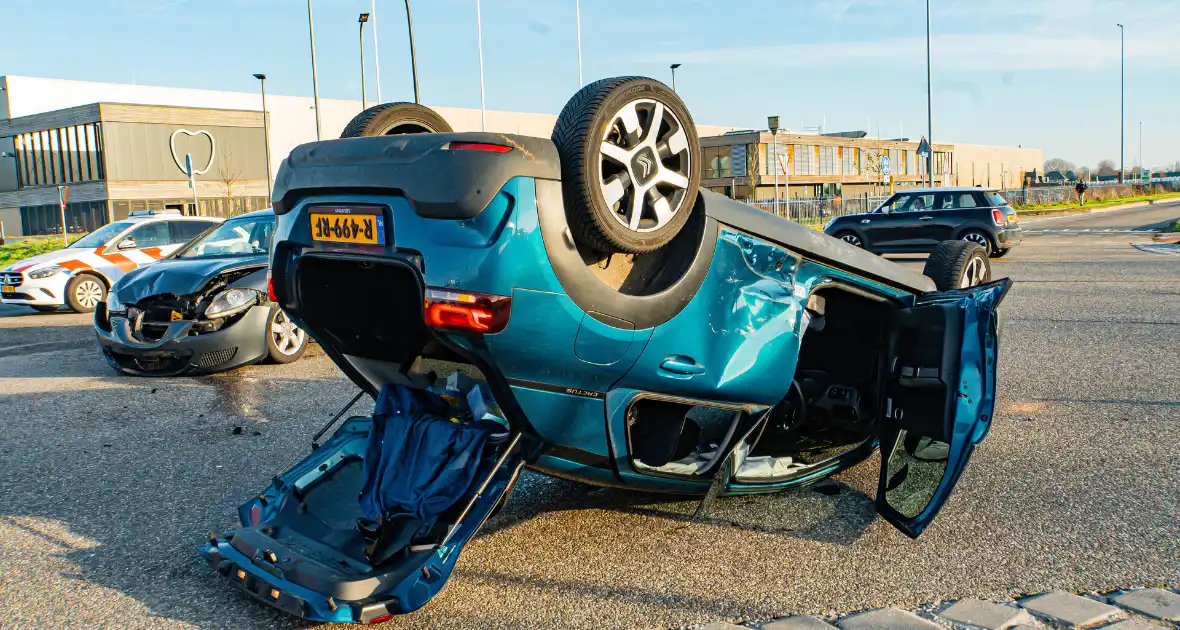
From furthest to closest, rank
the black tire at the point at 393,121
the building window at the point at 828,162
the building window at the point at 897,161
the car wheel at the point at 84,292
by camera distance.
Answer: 1. the building window at the point at 897,161
2. the building window at the point at 828,162
3. the car wheel at the point at 84,292
4. the black tire at the point at 393,121

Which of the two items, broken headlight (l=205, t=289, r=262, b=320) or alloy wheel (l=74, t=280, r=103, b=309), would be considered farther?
alloy wheel (l=74, t=280, r=103, b=309)

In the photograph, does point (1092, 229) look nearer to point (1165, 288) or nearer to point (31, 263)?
point (1165, 288)

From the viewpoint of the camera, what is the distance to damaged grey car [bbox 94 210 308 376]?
7734mm

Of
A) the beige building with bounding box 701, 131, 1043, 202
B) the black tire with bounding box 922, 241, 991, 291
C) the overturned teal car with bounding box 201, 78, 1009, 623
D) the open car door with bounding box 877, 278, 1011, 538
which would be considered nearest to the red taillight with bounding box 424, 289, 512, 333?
the overturned teal car with bounding box 201, 78, 1009, 623

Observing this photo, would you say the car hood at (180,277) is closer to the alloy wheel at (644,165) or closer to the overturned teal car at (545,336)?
the overturned teal car at (545,336)

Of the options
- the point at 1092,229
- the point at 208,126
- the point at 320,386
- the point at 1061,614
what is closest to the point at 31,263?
the point at 320,386

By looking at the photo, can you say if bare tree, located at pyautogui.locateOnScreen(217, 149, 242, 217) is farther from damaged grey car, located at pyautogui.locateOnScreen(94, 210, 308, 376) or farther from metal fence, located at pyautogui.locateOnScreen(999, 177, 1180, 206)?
damaged grey car, located at pyautogui.locateOnScreen(94, 210, 308, 376)

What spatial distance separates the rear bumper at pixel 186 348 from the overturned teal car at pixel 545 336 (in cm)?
419

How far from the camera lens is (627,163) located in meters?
3.36

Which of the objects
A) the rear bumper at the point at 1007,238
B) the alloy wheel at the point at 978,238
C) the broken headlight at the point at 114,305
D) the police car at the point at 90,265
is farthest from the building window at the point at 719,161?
the broken headlight at the point at 114,305

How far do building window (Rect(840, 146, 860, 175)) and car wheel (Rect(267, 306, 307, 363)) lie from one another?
187 ft

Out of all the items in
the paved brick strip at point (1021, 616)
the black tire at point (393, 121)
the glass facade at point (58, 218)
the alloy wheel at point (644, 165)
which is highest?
the glass facade at point (58, 218)

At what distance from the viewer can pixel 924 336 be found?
13.9 feet

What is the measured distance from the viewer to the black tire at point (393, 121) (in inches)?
152
